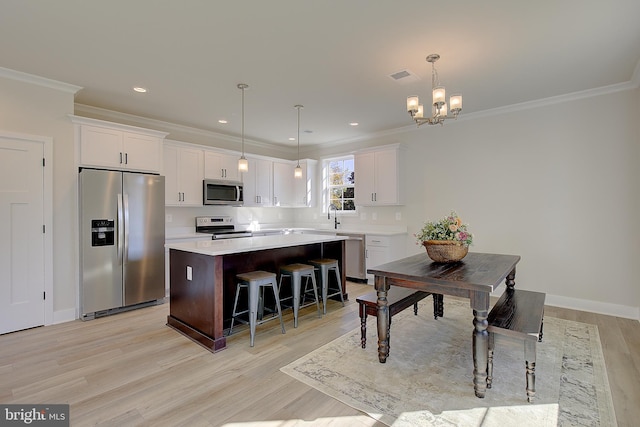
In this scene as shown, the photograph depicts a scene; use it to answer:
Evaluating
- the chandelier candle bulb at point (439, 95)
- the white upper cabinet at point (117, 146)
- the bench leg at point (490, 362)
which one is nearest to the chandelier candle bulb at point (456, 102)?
the chandelier candle bulb at point (439, 95)

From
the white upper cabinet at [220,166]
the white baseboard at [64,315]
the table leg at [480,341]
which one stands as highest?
the white upper cabinet at [220,166]

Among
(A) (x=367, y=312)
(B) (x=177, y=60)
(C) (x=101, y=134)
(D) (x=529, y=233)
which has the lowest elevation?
(A) (x=367, y=312)

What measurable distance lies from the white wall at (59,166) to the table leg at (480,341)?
4.16m

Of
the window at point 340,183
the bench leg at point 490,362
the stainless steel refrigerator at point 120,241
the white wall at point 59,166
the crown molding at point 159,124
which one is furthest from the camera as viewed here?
the window at point 340,183

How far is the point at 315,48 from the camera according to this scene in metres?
2.76

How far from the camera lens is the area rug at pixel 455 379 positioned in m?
1.91

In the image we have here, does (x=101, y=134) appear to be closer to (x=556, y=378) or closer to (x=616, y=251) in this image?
(x=556, y=378)

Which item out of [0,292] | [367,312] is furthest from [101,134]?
[367,312]

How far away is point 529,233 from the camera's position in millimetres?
4223

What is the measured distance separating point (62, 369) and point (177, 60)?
279 centimetres

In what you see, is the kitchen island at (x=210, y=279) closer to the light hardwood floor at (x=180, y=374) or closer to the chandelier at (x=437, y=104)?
the light hardwood floor at (x=180, y=374)

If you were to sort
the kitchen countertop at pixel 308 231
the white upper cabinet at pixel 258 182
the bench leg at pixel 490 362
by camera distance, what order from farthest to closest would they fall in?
the white upper cabinet at pixel 258 182
the kitchen countertop at pixel 308 231
the bench leg at pixel 490 362

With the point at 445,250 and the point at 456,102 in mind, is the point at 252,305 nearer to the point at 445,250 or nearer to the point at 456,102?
the point at 445,250

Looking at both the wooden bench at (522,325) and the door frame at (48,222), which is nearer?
the wooden bench at (522,325)
